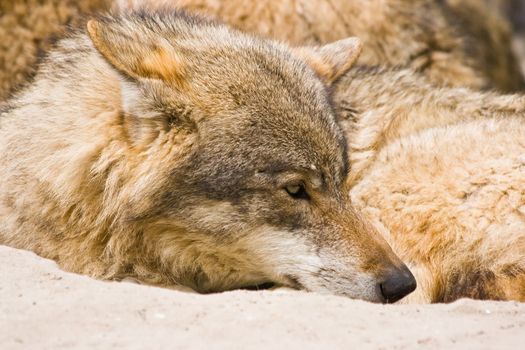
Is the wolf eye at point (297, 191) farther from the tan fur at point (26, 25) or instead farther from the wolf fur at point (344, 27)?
the tan fur at point (26, 25)

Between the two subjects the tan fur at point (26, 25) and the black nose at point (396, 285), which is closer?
the black nose at point (396, 285)

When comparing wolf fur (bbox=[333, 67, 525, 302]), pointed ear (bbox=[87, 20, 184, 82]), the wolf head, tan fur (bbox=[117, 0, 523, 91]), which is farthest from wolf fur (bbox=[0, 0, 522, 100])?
the wolf head

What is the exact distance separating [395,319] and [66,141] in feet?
6.52

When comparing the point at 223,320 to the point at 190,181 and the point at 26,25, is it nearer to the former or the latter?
the point at 190,181

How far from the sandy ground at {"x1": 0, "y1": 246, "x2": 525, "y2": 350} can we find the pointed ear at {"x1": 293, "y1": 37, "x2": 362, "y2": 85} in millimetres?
1825

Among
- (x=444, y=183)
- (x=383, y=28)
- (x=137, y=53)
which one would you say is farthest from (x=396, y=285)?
(x=383, y=28)

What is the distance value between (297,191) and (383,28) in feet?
12.9

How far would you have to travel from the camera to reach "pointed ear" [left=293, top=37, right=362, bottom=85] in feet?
17.7

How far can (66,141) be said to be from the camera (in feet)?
15.2

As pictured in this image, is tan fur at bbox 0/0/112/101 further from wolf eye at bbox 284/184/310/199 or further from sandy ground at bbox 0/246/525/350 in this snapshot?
sandy ground at bbox 0/246/525/350

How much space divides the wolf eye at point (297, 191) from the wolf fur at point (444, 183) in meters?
0.61

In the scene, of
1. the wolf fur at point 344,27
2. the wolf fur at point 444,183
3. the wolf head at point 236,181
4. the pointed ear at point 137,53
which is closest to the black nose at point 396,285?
the wolf head at point 236,181

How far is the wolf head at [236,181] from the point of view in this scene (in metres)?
4.41

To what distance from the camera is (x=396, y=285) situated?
4.27 meters
